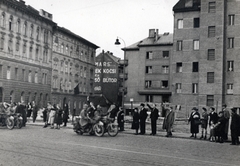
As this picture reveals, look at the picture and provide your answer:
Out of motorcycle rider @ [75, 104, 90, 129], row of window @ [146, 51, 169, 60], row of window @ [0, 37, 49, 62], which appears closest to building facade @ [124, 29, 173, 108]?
row of window @ [146, 51, 169, 60]

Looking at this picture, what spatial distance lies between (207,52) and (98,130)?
1251 inches

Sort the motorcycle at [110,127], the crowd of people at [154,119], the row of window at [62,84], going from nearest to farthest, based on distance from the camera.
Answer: the motorcycle at [110,127]
the crowd of people at [154,119]
the row of window at [62,84]

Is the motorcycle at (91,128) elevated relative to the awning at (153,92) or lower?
lower

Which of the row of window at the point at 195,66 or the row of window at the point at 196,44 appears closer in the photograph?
the row of window at the point at 196,44

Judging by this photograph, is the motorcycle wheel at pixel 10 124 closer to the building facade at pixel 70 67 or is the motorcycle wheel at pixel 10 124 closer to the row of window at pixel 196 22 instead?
the row of window at pixel 196 22

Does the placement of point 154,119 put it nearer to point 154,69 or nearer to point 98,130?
point 98,130

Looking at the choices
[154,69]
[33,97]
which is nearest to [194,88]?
[154,69]

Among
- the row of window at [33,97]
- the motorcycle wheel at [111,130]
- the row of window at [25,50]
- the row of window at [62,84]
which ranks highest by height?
the row of window at [25,50]

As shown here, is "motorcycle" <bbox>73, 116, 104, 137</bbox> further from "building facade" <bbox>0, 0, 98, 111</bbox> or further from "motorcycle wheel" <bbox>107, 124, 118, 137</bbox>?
"building facade" <bbox>0, 0, 98, 111</bbox>

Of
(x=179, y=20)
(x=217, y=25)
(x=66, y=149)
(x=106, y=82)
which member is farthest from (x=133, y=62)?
(x=66, y=149)

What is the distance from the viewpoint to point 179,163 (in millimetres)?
10078

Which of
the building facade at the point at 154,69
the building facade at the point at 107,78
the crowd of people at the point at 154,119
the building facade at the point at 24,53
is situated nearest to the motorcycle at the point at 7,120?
the building facade at the point at 107,78

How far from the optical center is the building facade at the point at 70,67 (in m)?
61.9

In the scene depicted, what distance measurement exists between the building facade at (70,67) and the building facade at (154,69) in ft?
34.3
